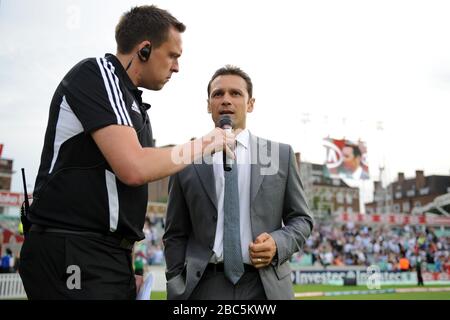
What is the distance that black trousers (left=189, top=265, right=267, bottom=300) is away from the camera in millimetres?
2910

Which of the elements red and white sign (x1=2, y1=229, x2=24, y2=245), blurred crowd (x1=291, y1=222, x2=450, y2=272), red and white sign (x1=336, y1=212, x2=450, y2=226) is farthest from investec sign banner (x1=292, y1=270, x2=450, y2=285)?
red and white sign (x1=2, y1=229, x2=24, y2=245)

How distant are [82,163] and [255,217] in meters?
1.34

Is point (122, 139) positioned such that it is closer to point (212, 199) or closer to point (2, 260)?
point (212, 199)

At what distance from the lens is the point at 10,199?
23.3 metres

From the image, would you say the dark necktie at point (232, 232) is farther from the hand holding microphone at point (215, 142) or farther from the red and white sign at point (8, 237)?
the red and white sign at point (8, 237)

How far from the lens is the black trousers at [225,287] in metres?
2.91

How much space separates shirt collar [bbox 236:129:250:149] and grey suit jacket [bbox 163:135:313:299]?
0.13ft

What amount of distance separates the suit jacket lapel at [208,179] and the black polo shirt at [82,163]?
1018 mm

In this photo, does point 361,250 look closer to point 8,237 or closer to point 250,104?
point 8,237

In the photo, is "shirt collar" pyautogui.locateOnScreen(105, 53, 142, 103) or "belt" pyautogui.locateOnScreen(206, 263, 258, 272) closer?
"shirt collar" pyautogui.locateOnScreen(105, 53, 142, 103)

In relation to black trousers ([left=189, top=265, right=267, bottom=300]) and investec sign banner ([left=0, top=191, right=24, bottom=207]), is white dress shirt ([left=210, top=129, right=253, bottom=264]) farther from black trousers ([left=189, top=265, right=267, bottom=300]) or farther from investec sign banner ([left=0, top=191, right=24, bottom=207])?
investec sign banner ([left=0, top=191, right=24, bottom=207])
